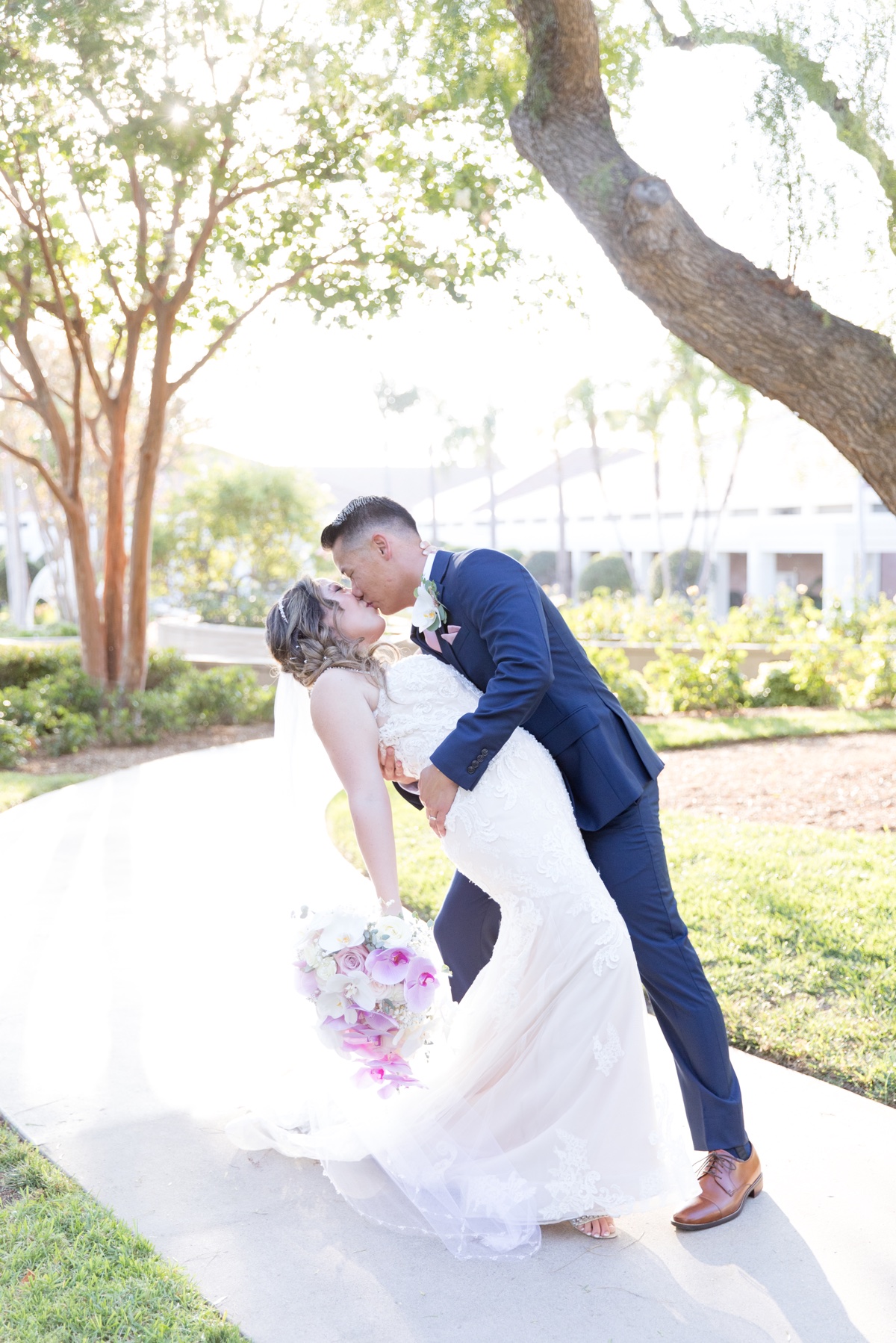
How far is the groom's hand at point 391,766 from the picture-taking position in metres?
3.14

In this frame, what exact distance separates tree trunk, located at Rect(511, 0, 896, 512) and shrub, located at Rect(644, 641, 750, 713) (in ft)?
26.1

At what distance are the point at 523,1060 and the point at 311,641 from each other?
128cm

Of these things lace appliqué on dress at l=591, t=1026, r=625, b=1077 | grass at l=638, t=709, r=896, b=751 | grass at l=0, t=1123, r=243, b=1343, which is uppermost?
lace appliqué on dress at l=591, t=1026, r=625, b=1077

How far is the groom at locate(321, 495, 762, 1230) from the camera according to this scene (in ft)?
9.61

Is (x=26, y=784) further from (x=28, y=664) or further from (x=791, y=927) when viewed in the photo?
(x=791, y=927)

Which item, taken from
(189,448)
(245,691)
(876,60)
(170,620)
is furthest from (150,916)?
(189,448)

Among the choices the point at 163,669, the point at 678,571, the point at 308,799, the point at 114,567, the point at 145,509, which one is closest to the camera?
the point at 308,799

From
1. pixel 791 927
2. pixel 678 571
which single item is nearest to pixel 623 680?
pixel 791 927

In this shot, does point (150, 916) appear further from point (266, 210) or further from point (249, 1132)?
point (266, 210)

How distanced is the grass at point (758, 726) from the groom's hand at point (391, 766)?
773 cm

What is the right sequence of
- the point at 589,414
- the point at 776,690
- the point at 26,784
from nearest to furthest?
the point at 26,784 < the point at 776,690 < the point at 589,414

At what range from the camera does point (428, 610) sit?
3.10 m

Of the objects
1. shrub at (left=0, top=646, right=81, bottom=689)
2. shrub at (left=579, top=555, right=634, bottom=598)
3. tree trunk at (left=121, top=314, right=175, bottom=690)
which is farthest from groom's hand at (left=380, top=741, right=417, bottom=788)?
shrub at (left=579, top=555, right=634, bottom=598)

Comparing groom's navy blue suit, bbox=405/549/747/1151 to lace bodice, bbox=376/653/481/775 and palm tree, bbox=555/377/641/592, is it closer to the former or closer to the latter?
lace bodice, bbox=376/653/481/775
